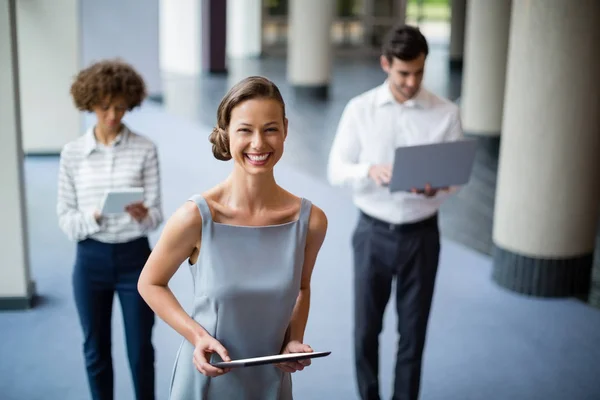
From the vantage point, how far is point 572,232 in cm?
668

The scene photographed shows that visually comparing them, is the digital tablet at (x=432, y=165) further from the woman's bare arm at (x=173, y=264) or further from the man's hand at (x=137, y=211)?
the woman's bare arm at (x=173, y=264)

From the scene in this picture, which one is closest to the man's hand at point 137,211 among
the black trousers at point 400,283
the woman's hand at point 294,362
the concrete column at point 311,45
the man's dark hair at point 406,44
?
the black trousers at point 400,283

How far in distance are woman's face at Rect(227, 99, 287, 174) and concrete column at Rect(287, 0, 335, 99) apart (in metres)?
15.3

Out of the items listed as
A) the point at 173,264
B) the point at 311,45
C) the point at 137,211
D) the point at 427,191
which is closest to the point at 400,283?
the point at 427,191

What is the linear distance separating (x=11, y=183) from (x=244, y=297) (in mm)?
4083

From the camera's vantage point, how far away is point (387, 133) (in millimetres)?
4340

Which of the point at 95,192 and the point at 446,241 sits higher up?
the point at 95,192

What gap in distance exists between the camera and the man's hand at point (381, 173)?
4074mm

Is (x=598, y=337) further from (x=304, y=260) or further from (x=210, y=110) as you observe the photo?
(x=210, y=110)

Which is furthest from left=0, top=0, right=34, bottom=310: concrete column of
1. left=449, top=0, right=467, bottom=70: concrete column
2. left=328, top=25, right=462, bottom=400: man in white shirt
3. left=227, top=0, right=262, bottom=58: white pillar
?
left=227, top=0, right=262, bottom=58: white pillar

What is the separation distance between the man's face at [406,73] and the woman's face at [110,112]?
4.25ft

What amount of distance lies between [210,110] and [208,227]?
14087 millimetres

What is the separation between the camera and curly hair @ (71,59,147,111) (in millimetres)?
3879

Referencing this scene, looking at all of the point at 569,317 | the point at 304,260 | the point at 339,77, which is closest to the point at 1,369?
the point at 304,260
